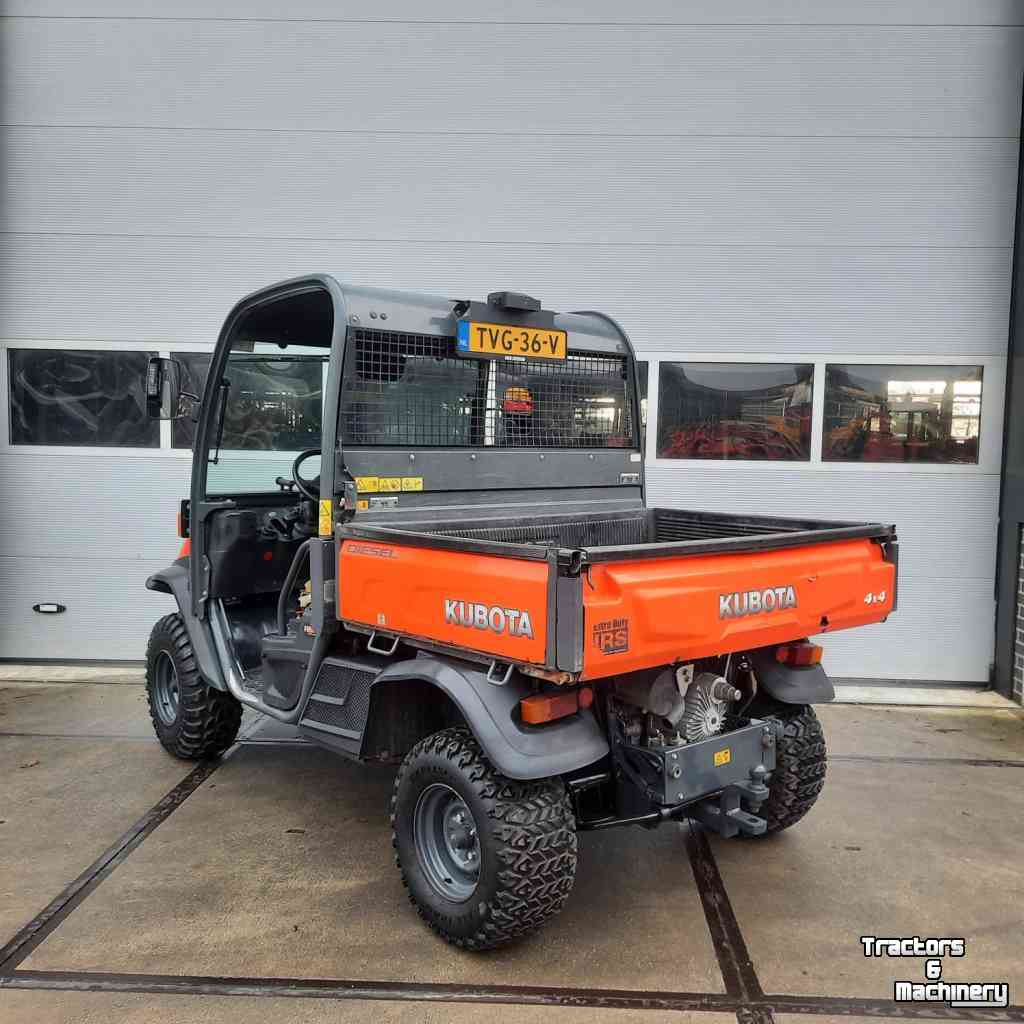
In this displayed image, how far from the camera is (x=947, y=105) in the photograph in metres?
6.22

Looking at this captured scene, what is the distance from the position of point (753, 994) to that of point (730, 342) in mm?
4585

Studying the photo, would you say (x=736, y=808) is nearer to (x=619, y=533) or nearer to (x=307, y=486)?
(x=619, y=533)

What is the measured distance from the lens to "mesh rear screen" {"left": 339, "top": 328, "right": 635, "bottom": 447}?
364 cm

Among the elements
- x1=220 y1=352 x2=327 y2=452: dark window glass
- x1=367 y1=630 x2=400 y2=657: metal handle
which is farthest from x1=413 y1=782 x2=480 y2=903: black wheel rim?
x1=220 y1=352 x2=327 y2=452: dark window glass

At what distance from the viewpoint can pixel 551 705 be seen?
2.89 meters

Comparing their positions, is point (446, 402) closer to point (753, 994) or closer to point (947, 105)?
point (753, 994)

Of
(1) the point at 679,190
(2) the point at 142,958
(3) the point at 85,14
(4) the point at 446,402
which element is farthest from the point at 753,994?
(3) the point at 85,14

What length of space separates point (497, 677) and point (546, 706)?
7.5 inches

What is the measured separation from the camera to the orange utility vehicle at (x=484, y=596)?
284 cm

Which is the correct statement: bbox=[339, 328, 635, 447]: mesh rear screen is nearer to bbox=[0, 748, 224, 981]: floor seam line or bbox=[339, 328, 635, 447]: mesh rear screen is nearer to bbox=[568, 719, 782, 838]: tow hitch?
bbox=[568, 719, 782, 838]: tow hitch

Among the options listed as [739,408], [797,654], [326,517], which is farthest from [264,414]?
[739,408]

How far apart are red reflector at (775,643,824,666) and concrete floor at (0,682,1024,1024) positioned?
855 millimetres

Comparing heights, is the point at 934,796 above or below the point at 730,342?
below

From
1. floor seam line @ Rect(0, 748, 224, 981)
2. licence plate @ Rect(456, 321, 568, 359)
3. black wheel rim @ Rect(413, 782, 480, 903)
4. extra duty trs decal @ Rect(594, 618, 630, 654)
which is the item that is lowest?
floor seam line @ Rect(0, 748, 224, 981)
